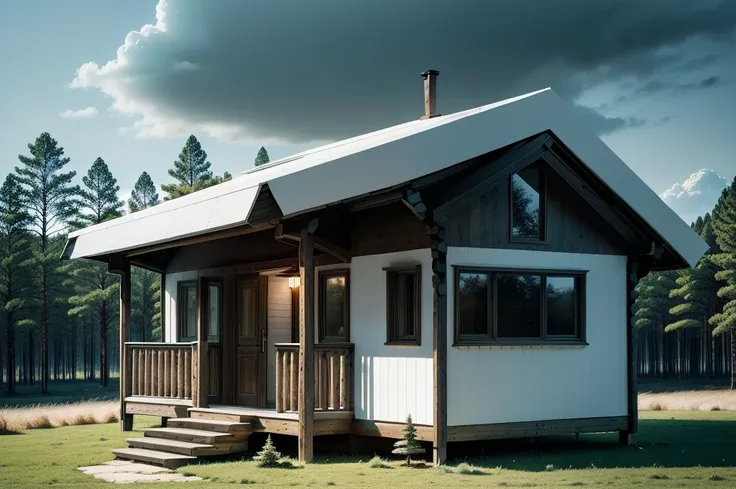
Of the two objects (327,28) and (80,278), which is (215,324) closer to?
(327,28)

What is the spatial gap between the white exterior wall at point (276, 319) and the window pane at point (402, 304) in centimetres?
327

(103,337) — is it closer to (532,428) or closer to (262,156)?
(262,156)

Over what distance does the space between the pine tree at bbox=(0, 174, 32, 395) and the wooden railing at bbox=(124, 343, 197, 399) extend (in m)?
32.8

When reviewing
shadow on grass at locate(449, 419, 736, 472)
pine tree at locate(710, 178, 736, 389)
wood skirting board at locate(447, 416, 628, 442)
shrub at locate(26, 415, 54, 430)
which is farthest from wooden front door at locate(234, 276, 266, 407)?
pine tree at locate(710, 178, 736, 389)

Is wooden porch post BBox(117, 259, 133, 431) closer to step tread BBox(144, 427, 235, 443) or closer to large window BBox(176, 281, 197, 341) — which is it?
large window BBox(176, 281, 197, 341)

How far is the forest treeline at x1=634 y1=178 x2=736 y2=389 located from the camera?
4297 cm

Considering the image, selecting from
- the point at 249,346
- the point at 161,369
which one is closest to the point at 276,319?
the point at 249,346

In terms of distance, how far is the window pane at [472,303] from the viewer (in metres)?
13.3

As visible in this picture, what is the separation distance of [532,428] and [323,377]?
10.2 ft

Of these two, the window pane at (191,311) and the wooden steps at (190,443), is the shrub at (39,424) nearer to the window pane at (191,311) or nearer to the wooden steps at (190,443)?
the window pane at (191,311)

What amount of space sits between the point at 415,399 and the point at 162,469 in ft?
11.3

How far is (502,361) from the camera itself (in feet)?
44.8

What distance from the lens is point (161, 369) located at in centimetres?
1681

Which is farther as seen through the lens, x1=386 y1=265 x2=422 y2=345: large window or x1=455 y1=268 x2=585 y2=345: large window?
x1=386 y1=265 x2=422 y2=345: large window
